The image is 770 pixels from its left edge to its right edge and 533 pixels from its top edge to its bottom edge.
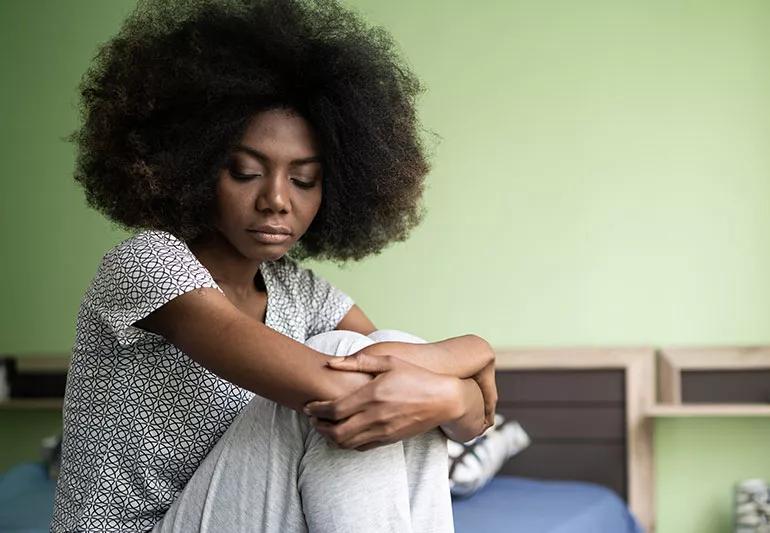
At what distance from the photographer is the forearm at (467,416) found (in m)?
1.33

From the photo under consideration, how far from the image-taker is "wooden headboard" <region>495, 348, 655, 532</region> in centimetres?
289

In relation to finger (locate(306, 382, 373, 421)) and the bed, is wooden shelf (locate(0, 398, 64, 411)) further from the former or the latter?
finger (locate(306, 382, 373, 421))

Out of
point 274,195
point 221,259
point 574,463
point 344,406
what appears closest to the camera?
point 344,406

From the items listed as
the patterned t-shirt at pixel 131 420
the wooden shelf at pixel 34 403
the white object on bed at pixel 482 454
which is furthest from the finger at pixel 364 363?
the wooden shelf at pixel 34 403

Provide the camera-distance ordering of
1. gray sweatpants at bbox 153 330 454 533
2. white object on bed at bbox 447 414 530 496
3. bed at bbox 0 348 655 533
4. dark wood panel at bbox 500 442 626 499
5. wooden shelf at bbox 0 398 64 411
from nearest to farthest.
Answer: gray sweatpants at bbox 153 330 454 533, white object on bed at bbox 447 414 530 496, bed at bbox 0 348 655 533, dark wood panel at bbox 500 442 626 499, wooden shelf at bbox 0 398 64 411

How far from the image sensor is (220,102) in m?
1.52

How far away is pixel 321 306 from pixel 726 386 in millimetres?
1493

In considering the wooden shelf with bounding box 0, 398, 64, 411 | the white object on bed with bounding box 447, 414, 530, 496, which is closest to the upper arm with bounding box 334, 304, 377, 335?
the white object on bed with bounding box 447, 414, 530, 496

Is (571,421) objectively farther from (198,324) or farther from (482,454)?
(198,324)

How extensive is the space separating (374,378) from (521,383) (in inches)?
70.5

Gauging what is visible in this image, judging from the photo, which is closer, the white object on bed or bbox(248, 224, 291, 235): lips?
bbox(248, 224, 291, 235): lips

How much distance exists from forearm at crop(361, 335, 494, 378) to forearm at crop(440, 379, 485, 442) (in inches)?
0.8

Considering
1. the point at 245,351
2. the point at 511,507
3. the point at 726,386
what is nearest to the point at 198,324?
the point at 245,351

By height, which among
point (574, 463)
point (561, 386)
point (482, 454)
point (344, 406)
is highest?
point (344, 406)
